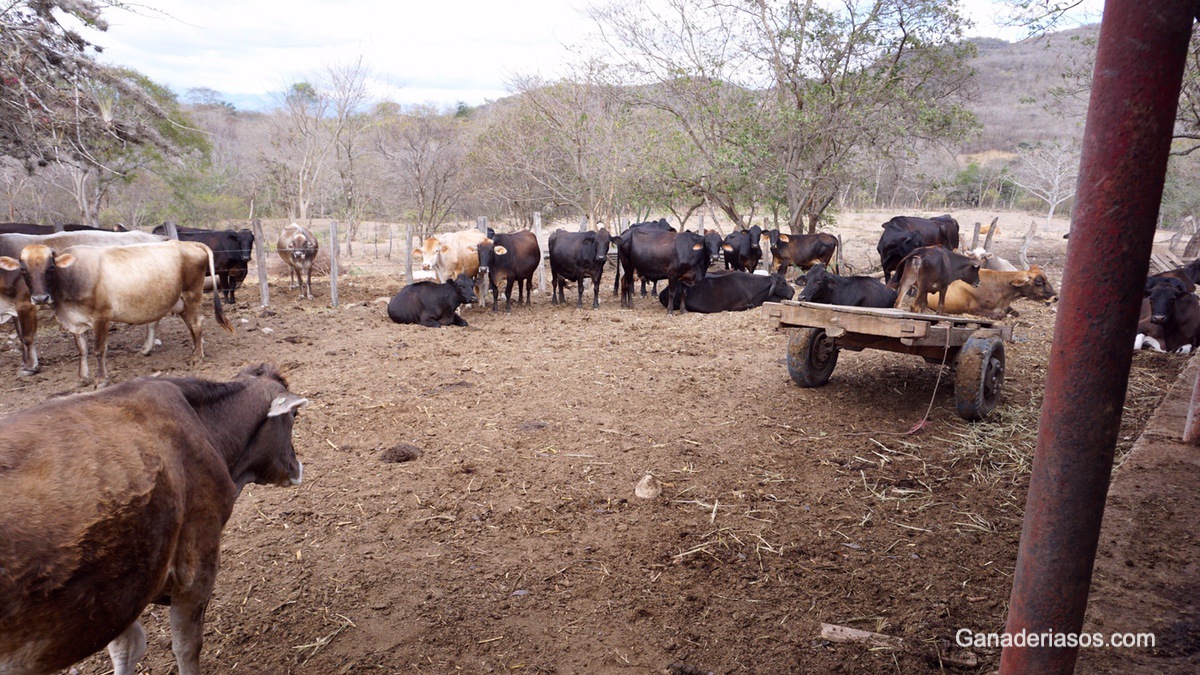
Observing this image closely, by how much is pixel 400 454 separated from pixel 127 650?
270 cm

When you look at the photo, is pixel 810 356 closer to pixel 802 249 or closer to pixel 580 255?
pixel 580 255

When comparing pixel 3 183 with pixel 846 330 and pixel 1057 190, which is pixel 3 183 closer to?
pixel 846 330

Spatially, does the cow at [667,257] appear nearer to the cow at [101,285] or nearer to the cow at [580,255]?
the cow at [580,255]

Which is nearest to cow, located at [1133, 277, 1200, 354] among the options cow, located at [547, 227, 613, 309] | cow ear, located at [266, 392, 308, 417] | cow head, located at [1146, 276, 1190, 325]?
cow head, located at [1146, 276, 1190, 325]

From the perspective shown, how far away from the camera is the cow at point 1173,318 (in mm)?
8992

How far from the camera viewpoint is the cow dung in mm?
5543

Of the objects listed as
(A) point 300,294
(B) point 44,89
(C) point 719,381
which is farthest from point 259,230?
(C) point 719,381

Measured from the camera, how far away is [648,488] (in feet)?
16.0

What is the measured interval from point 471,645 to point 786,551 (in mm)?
1969

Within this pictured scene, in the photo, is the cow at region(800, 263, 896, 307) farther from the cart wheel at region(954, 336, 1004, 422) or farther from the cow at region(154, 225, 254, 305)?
the cow at region(154, 225, 254, 305)

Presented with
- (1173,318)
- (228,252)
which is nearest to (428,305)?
(228,252)

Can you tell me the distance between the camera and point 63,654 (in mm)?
2180

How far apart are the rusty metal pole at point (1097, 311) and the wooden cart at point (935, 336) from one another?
4.24m

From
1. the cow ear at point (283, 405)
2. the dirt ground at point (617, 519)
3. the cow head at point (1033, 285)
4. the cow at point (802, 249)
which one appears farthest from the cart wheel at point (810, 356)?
the cow at point (802, 249)
